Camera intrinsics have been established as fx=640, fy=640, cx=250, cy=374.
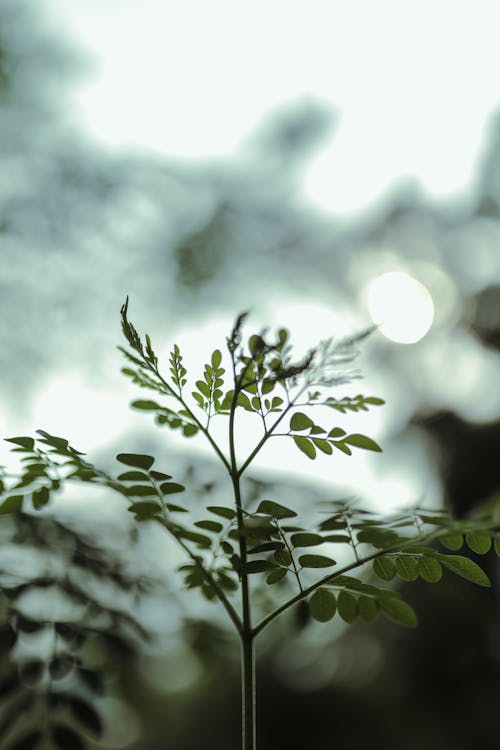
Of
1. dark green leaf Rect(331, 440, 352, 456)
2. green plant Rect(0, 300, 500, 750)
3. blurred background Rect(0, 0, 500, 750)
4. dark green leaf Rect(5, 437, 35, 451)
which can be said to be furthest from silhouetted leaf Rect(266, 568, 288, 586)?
blurred background Rect(0, 0, 500, 750)

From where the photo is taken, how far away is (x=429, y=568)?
50cm

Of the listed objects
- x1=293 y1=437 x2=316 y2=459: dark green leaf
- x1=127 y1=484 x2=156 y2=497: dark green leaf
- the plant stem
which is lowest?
the plant stem

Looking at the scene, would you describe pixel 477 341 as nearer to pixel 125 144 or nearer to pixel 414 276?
pixel 414 276

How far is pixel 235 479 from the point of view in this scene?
47 cm

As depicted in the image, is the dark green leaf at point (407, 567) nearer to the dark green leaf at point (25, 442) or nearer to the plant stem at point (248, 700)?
the plant stem at point (248, 700)

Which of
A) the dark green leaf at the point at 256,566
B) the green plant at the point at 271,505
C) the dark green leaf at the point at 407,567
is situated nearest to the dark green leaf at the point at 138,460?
the green plant at the point at 271,505

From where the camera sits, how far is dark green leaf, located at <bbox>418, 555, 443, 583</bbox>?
49 centimetres

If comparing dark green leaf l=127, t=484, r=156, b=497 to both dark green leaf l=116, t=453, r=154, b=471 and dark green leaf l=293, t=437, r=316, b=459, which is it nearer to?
dark green leaf l=116, t=453, r=154, b=471

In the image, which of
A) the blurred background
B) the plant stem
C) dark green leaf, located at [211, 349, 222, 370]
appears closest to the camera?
the plant stem

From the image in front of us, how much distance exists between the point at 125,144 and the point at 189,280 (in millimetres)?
869

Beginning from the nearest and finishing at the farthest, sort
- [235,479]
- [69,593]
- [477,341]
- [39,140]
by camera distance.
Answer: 1. [235,479]
2. [69,593]
3. [39,140]
4. [477,341]

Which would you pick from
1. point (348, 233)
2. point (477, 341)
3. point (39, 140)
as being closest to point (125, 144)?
point (39, 140)

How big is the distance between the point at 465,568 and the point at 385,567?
2.4 inches

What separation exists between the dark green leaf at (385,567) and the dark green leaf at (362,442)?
0.09 meters
